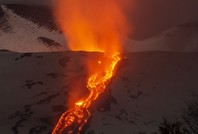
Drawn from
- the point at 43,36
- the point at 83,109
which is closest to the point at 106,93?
the point at 83,109

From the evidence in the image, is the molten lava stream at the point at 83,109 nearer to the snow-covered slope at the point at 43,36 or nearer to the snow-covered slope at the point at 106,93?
the snow-covered slope at the point at 106,93

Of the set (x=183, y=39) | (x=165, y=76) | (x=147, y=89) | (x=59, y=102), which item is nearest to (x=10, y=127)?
(x=59, y=102)

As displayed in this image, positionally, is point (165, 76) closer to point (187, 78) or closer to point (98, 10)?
point (187, 78)

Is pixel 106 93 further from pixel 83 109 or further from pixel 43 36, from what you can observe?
pixel 43 36

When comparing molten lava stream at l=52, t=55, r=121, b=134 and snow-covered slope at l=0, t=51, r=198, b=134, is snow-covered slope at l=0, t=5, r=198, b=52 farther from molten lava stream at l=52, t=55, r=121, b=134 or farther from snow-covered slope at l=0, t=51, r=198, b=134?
molten lava stream at l=52, t=55, r=121, b=134

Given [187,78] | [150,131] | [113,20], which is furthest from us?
[113,20]

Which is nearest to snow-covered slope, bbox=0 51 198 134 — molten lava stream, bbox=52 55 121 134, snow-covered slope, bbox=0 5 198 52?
molten lava stream, bbox=52 55 121 134
